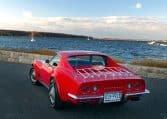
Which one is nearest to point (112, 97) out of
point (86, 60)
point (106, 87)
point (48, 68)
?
point (106, 87)

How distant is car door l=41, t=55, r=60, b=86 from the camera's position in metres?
8.86

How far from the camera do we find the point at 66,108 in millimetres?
8164

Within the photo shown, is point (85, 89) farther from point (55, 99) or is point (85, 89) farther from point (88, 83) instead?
point (55, 99)

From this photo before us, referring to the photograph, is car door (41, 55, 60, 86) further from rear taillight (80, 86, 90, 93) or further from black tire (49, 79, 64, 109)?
rear taillight (80, 86, 90, 93)

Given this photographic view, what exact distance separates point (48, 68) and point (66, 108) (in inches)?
56.9

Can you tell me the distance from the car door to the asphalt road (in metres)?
0.48

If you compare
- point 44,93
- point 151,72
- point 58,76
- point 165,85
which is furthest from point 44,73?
point 151,72

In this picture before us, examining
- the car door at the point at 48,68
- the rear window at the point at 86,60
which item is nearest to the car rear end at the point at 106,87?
the rear window at the point at 86,60

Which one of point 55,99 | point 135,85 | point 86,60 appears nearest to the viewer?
point 135,85

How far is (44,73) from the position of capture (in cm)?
946

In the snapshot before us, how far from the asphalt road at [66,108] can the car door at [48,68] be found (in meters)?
0.48

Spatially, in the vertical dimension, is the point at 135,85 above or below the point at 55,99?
above

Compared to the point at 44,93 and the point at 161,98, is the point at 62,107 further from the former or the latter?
the point at 161,98

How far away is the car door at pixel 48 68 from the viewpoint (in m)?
8.86
